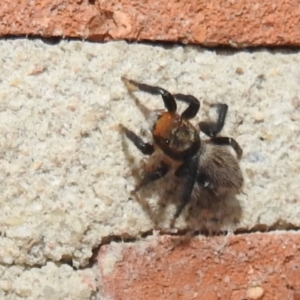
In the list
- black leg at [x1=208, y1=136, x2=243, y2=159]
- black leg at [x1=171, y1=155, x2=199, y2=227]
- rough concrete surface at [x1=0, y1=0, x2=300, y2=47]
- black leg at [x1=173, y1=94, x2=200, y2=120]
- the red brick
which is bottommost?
the red brick

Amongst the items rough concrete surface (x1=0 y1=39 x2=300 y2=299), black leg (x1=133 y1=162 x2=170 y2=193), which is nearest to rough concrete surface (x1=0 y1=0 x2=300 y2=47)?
rough concrete surface (x1=0 y1=39 x2=300 y2=299)

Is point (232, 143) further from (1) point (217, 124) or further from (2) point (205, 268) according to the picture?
(2) point (205, 268)

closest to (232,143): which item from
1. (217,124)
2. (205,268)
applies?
(217,124)

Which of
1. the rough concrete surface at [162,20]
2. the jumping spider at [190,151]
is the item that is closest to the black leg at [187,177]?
the jumping spider at [190,151]

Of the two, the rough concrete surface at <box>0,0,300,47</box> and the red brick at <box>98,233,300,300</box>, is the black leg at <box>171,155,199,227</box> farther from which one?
the rough concrete surface at <box>0,0,300,47</box>

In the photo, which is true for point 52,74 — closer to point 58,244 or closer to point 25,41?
point 25,41

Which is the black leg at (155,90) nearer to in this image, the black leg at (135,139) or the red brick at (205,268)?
the black leg at (135,139)
